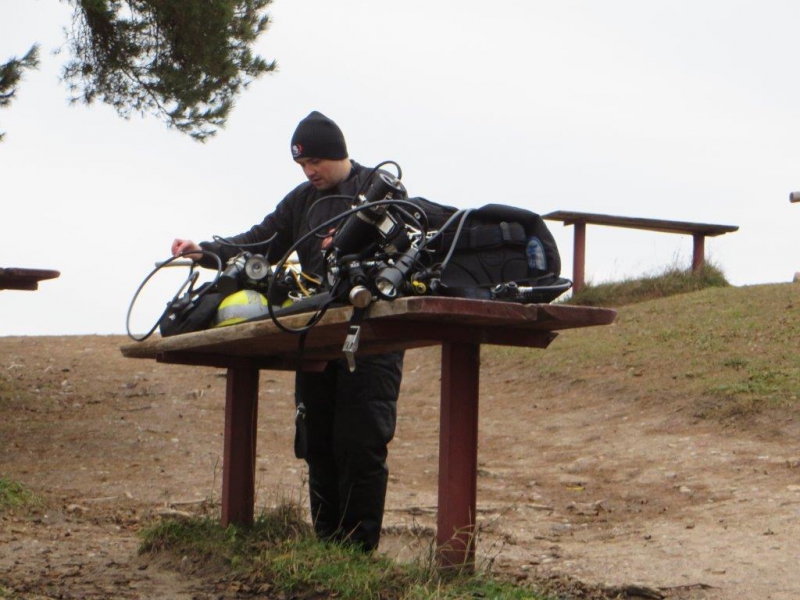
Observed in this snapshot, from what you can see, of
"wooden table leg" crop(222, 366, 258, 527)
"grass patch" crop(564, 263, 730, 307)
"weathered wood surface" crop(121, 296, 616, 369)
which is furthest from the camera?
"grass patch" crop(564, 263, 730, 307)

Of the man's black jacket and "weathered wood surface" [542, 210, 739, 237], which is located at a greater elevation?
"weathered wood surface" [542, 210, 739, 237]

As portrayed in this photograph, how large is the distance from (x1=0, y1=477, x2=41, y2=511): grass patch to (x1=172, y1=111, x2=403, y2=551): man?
2002 millimetres

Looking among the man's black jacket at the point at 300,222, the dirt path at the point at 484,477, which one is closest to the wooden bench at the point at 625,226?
the dirt path at the point at 484,477

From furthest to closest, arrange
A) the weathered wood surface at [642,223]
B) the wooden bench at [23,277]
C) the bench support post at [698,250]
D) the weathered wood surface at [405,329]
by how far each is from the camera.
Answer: the bench support post at [698,250], the weathered wood surface at [642,223], the wooden bench at [23,277], the weathered wood surface at [405,329]

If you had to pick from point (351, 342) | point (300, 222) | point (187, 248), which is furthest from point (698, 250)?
point (351, 342)

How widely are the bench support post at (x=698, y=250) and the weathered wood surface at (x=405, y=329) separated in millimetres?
10176

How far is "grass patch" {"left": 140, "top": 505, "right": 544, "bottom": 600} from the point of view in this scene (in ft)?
11.5

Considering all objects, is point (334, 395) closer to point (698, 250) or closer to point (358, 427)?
point (358, 427)

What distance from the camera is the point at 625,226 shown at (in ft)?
45.2

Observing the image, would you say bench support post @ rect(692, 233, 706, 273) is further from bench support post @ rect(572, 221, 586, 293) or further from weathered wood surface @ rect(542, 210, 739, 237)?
bench support post @ rect(572, 221, 586, 293)

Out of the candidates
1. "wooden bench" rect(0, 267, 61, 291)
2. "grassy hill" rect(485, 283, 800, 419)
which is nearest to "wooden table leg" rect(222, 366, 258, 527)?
"wooden bench" rect(0, 267, 61, 291)

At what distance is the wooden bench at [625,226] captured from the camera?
13547mm

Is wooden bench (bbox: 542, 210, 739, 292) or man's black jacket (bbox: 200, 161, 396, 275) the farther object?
wooden bench (bbox: 542, 210, 739, 292)

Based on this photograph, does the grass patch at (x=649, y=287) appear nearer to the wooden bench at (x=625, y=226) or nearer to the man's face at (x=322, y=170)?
the wooden bench at (x=625, y=226)
